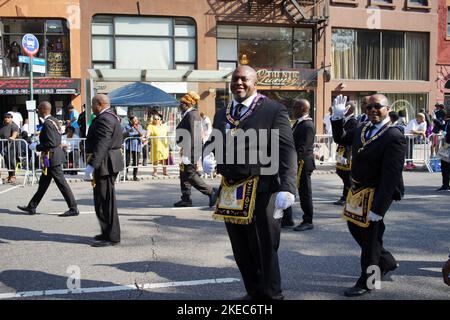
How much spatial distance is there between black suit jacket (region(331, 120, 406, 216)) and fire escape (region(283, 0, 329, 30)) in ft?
61.7

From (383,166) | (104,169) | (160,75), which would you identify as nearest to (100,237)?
(104,169)

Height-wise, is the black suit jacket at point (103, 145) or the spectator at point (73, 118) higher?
the spectator at point (73, 118)

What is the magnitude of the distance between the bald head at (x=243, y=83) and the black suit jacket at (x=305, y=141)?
307 cm

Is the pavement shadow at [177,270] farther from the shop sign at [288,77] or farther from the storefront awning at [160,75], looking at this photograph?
the shop sign at [288,77]

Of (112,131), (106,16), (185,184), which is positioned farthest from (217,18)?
(112,131)

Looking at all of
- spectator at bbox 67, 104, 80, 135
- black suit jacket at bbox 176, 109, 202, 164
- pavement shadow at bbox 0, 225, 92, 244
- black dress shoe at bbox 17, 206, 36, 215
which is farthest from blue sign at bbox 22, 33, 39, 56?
pavement shadow at bbox 0, 225, 92, 244

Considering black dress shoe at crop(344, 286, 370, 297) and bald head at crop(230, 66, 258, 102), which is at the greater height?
bald head at crop(230, 66, 258, 102)

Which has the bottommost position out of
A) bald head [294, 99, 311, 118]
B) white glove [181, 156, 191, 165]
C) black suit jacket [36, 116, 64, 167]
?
white glove [181, 156, 191, 165]

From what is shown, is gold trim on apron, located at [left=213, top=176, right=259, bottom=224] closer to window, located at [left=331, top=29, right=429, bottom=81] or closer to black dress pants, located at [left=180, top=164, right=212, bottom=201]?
black dress pants, located at [left=180, top=164, right=212, bottom=201]

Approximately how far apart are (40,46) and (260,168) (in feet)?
60.1

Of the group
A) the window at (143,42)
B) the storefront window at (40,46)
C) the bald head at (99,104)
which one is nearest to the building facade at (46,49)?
the storefront window at (40,46)

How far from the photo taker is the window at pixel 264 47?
21938 millimetres

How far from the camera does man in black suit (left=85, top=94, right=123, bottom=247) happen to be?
6.30 meters
